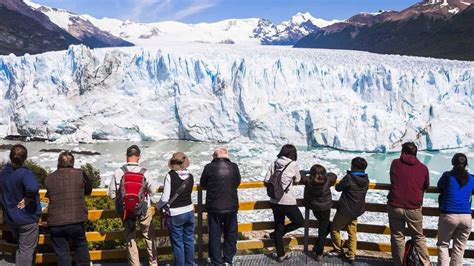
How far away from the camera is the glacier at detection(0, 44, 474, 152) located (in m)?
18.0

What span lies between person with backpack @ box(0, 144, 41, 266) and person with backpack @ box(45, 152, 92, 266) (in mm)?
122

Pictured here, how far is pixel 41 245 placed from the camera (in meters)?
4.02

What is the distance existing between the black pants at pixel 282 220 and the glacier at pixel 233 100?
14247 millimetres

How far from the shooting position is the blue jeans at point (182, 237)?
357 centimetres

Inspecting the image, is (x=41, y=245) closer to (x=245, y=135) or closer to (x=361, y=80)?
(x=245, y=135)

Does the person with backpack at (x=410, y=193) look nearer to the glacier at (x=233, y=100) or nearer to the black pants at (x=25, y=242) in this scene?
the black pants at (x=25, y=242)

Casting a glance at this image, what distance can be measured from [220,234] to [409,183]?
1.60 metres

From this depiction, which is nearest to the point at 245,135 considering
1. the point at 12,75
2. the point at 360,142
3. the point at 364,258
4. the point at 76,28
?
the point at 360,142

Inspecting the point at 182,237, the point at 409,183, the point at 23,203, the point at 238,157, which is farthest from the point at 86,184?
the point at 238,157

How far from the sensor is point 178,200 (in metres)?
3.55

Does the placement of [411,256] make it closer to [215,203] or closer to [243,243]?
[243,243]

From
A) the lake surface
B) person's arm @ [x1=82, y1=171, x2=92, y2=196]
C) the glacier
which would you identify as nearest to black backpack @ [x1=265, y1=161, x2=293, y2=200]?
person's arm @ [x1=82, y1=171, x2=92, y2=196]

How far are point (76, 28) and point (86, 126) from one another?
446 feet

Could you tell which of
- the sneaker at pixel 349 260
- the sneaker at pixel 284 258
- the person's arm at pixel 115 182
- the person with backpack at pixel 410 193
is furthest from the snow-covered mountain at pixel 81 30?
the person with backpack at pixel 410 193
